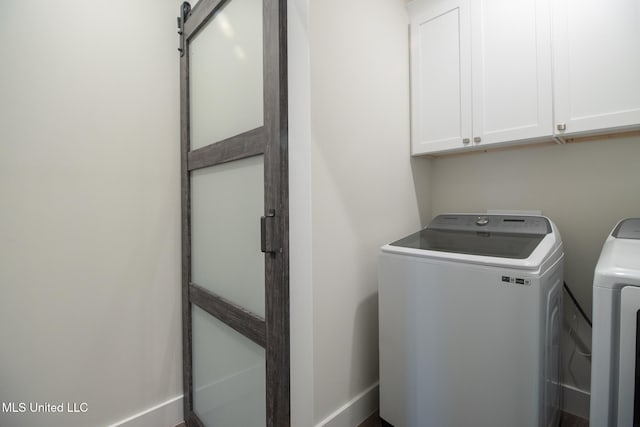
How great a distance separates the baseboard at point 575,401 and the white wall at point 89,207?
212 centimetres

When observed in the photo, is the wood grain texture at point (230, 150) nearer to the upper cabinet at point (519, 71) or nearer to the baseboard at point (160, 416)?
the upper cabinet at point (519, 71)

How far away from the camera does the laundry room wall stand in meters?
1.45

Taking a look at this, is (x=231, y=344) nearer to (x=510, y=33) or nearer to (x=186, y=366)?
(x=186, y=366)

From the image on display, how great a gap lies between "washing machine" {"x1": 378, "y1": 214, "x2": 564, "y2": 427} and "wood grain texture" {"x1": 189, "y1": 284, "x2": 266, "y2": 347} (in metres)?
0.65

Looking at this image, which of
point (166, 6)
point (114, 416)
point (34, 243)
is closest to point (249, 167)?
point (34, 243)

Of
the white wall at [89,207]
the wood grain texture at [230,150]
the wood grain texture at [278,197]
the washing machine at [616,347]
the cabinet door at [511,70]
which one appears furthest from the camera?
the cabinet door at [511,70]

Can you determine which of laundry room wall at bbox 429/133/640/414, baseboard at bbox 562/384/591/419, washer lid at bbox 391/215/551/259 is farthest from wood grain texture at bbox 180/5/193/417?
baseboard at bbox 562/384/591/419

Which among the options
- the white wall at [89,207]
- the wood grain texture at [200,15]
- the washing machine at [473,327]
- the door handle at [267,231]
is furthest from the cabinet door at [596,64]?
the white wall at [89,207]

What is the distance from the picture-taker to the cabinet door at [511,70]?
143 centimetres

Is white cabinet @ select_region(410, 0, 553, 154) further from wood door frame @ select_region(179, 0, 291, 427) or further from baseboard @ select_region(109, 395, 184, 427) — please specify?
baseboard @ select_region(109, 395, 184, 427)

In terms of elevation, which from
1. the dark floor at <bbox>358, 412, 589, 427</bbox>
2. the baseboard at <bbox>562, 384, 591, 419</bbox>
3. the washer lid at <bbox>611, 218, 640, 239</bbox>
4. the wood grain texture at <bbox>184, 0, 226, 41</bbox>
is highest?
the wood grain texture at <bbox>184, 0, 226, 41</bbox>

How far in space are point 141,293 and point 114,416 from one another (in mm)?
586

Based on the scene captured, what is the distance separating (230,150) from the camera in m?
1.22

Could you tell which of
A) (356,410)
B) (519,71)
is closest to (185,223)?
(356,410)
